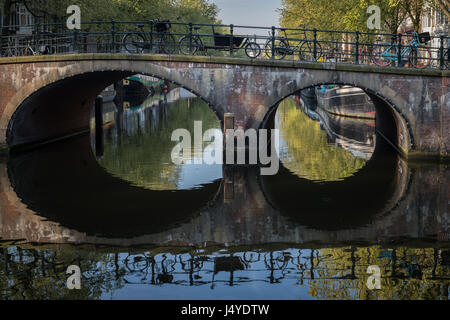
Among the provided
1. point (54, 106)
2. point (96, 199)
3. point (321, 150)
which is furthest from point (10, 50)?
point (321, 150)

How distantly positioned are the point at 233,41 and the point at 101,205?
8.74 metres

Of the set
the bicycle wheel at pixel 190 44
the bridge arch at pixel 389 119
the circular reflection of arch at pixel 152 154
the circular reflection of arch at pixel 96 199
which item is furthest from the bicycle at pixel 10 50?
the bridge arch at pixel 389 119

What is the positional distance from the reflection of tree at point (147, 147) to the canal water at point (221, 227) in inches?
5.5

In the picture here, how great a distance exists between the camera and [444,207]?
13812mm

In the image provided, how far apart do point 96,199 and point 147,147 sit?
411 inches

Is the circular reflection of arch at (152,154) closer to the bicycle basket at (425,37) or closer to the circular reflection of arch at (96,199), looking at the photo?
the circular reflection of arch at (96,199)

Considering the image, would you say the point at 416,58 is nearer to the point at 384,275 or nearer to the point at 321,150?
the point at 321,150

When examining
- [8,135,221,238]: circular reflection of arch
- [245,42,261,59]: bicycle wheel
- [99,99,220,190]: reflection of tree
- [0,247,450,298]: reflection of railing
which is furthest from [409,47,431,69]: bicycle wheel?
[0,247,450,298]: reflection of railing

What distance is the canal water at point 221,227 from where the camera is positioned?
8.80m

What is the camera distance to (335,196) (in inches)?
599

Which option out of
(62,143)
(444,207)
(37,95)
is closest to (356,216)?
(444,207)
